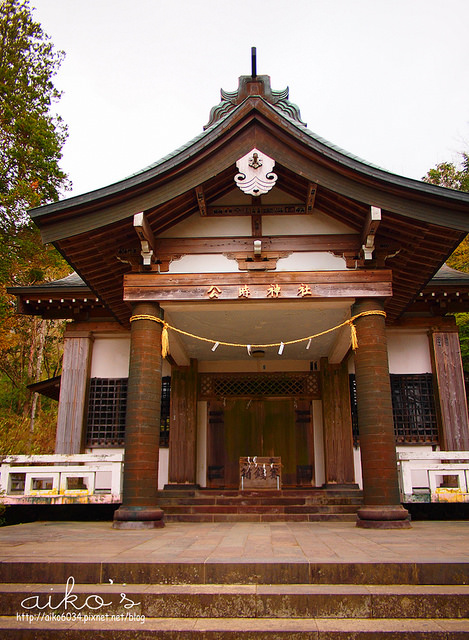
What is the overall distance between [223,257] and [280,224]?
1.22 meters

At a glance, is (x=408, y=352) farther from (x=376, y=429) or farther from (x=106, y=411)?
(x=106, y=411)

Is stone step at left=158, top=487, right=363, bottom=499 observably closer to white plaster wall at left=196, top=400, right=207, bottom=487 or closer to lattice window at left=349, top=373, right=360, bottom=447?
white plaster wall at left=196, top=400, right=207, bottom=487

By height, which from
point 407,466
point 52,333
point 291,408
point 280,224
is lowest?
point 407,466

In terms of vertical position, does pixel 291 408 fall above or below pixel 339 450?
above

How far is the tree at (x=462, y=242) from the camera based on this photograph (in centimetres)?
2157

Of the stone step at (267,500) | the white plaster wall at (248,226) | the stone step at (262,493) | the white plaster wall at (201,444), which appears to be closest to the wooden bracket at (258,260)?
the white plaster wall at (248,226)

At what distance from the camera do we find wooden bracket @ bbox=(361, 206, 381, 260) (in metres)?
7.95

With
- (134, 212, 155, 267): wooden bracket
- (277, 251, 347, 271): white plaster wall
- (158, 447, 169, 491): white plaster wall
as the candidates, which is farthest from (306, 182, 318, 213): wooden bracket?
(158, 447, 169, 491): white plaster wall

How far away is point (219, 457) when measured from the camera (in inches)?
489

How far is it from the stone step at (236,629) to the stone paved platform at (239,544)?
572 mm

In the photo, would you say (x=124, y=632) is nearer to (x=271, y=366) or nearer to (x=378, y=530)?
(x=378, y=530)

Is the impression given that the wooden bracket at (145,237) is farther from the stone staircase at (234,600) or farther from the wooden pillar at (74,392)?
the stone staircase at (234,600)

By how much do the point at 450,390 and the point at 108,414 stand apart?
7542 millimetres

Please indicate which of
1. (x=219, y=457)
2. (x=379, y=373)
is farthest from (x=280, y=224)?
(x=219, y=457)
